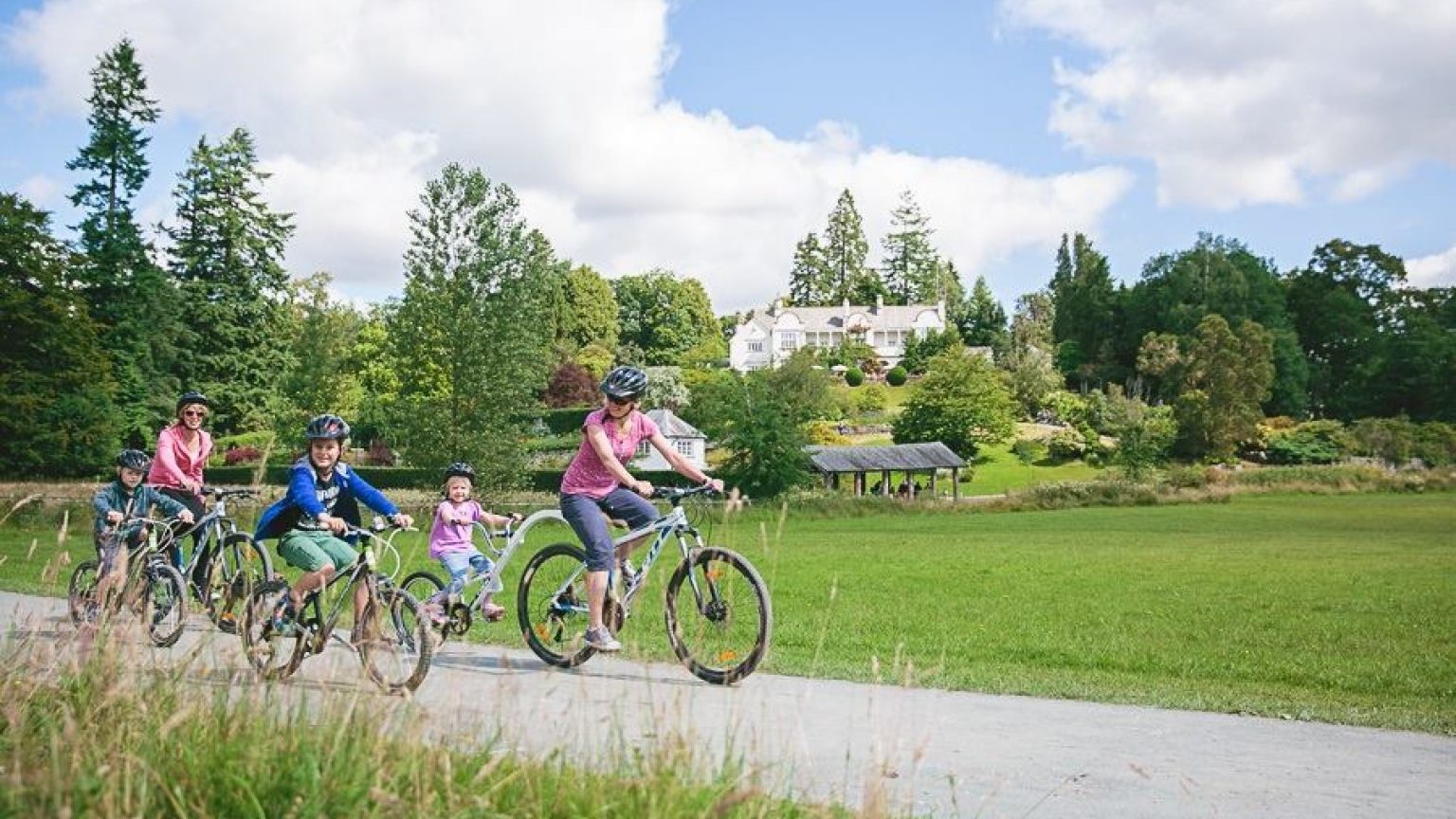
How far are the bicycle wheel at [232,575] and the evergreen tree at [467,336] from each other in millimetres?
28462

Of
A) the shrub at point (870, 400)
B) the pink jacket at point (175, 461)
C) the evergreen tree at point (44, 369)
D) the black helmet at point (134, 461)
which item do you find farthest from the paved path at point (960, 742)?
the shrub at point (870, 400)

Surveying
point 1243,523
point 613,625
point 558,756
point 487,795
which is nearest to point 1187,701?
point 613,625

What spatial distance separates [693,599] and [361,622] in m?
2.07

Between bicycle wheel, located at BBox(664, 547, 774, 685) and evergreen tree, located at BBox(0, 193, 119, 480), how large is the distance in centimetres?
4075

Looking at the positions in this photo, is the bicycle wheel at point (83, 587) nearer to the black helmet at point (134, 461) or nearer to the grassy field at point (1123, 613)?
the grassy field at point (1123, 613)

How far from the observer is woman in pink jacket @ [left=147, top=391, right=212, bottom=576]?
1043cm

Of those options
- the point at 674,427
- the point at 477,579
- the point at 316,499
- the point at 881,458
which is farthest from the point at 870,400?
the point at 316,499

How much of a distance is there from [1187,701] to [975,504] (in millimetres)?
43523

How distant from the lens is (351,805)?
3.71m

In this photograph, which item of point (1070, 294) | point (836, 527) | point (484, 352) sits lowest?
point (836, 527)

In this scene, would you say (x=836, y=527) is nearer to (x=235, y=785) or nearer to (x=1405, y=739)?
(x=1405, y=739)

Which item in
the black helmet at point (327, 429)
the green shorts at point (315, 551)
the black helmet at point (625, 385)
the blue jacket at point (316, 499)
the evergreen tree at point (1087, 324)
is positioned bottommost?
the green shorts at point (315, 551)

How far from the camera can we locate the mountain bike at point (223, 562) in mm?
9047

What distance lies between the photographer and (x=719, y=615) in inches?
304
